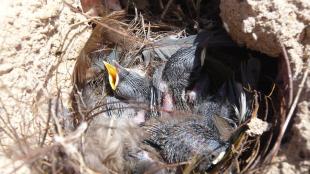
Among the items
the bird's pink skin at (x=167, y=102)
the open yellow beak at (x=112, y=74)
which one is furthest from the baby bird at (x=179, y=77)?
the open yellow beak at (x=112, y=74)

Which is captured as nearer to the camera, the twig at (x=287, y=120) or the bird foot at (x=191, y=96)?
the twig at (x=287, y=120)

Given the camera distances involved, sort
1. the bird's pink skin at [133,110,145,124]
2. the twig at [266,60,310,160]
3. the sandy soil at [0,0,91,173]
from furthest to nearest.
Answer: the bird's pink skin at [133,110,145,124] < the sandy soil at [0,0,91,173] < the twig at [266,60,310,160]

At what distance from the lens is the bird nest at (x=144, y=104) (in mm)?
1244

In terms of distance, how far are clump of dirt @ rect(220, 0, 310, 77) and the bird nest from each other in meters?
0.05

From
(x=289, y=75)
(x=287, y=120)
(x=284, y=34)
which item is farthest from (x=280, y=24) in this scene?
(x=287, y=120)

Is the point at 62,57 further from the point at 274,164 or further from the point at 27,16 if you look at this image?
the point at 274,164

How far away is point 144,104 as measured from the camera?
4.76 feet

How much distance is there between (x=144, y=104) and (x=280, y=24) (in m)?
0.45

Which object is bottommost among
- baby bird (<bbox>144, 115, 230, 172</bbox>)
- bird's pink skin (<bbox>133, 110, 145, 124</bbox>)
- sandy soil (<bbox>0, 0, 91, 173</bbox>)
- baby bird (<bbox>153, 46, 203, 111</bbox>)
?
baby bird (<bbox>144, 115, 230, 172</bbox>)

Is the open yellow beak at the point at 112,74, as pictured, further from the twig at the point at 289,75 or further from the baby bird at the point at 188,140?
the twig at the point at 289,75

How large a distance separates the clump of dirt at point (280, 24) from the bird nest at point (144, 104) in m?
0.05

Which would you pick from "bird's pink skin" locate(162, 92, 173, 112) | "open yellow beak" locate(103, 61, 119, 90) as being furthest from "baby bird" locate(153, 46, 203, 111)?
"open yellow beak" locate(103, 61, 119, 90)

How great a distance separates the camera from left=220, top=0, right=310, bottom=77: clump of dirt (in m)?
1.24

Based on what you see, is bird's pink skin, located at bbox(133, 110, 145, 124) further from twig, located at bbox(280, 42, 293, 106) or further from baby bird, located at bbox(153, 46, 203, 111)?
twig, located at bbox(280, 42, 293, 106)
